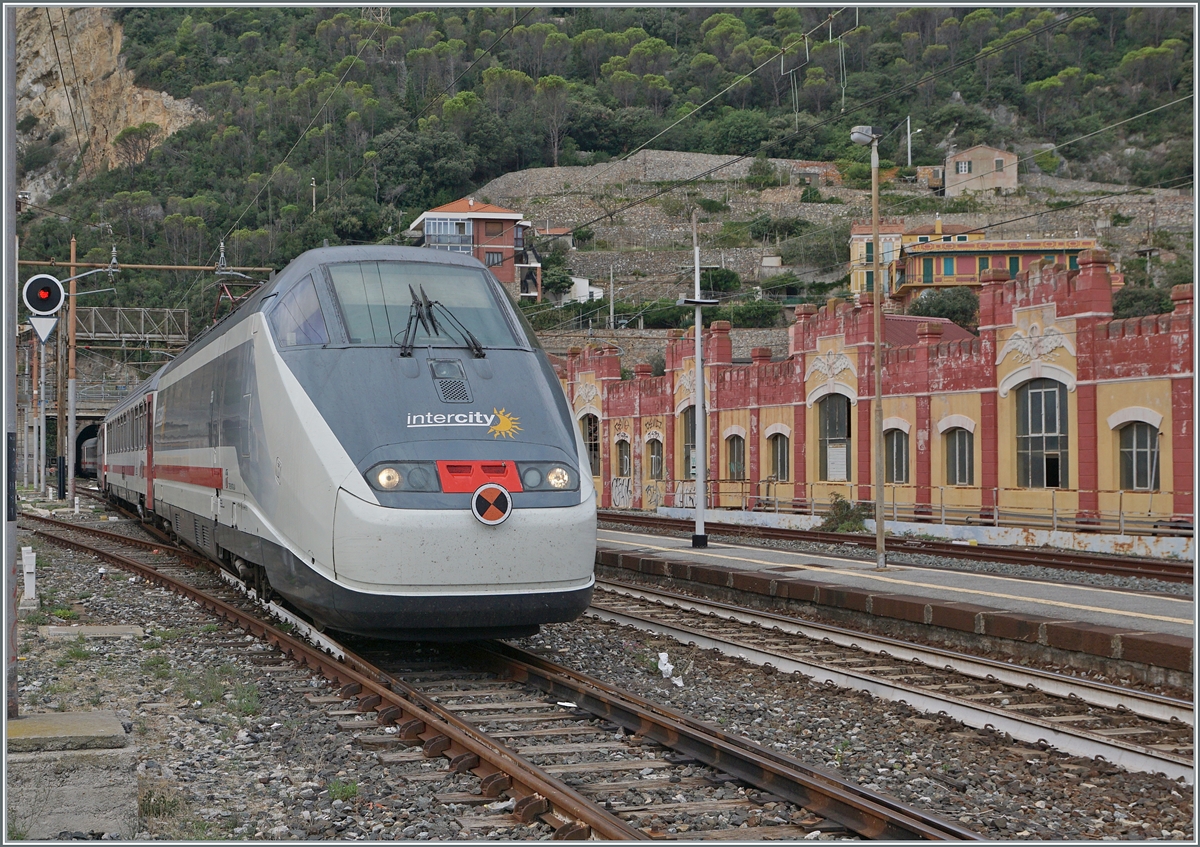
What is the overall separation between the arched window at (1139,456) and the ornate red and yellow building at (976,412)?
4cm

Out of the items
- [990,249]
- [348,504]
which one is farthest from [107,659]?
[990,249]

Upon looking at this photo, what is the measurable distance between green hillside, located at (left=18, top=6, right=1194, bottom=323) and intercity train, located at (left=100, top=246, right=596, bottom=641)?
10381 cm

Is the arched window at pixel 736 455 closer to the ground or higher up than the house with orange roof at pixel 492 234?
closer to the ground

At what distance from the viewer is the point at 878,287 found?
64.0ft

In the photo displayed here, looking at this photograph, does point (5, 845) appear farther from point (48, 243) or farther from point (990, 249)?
point (48, 243)

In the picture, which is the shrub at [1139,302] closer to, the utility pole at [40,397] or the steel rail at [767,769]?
the utility pole at [40,397]

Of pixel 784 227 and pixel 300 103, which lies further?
pixel 300 103

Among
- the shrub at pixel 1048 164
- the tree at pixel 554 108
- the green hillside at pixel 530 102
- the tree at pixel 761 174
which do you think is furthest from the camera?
the tree at pixel 554 108

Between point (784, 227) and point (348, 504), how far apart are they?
125 meters

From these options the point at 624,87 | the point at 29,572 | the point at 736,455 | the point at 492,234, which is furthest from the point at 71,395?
the point at 624,87

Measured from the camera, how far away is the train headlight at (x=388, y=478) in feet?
29.7

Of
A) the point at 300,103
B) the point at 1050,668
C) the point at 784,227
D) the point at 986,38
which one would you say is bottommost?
the point at 1050,668

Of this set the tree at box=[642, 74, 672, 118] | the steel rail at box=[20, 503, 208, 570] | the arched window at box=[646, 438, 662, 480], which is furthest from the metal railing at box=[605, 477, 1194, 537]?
the tree at box=[642, 74, 672, 118]

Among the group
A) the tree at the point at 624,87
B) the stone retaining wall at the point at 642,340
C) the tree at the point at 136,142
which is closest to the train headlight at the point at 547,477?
the stone retaining wall at the point at 642,340
